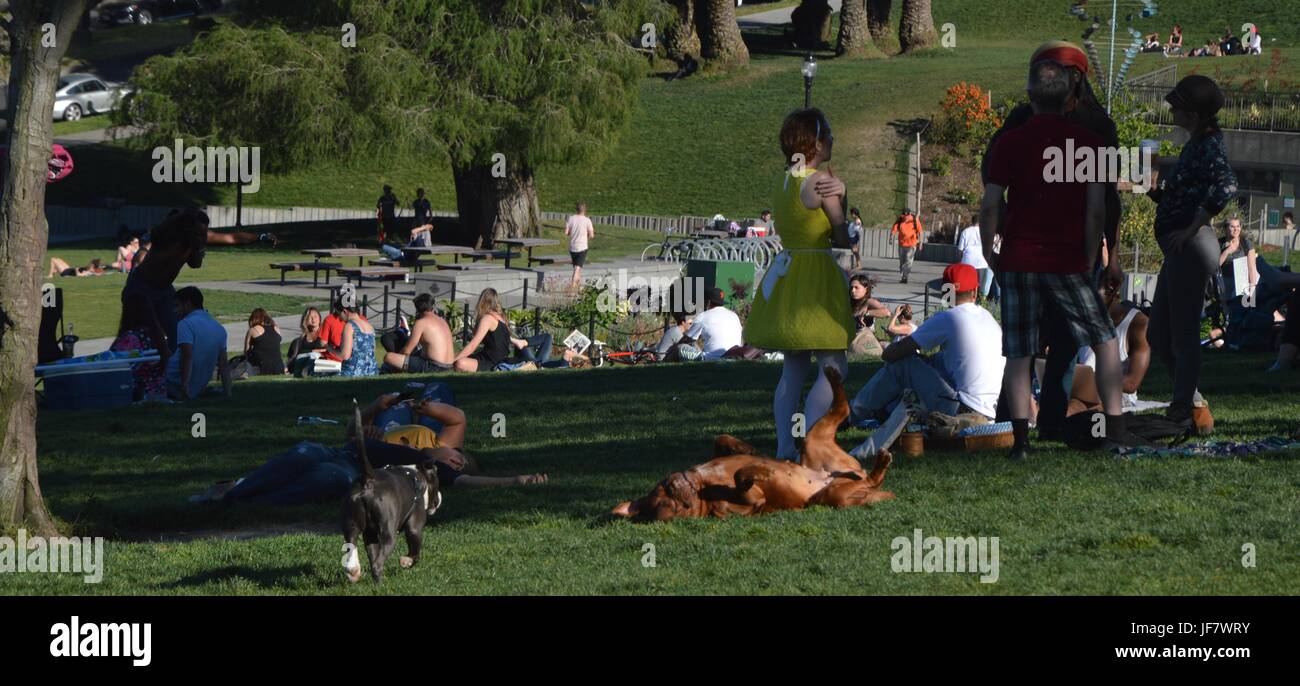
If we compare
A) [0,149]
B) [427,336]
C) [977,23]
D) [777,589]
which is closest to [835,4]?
[977,23]

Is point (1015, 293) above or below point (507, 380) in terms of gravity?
above

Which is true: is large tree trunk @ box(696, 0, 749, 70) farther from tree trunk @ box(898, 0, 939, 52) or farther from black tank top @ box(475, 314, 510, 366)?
black tank top @ box(475, 314, 510, 366)

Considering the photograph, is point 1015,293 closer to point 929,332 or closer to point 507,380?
point 929,332

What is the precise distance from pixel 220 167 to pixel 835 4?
1613 inches

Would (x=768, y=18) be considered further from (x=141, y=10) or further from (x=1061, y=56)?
(x=1061, y=56)

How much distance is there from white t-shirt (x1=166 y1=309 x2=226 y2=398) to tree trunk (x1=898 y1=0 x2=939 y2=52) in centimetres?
4964

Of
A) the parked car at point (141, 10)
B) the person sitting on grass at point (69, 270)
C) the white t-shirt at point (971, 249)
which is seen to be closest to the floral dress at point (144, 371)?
the white t-shirt at point (971, 249)

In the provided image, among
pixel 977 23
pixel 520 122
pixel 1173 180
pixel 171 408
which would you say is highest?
pixel 977 23

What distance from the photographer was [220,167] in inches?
1544

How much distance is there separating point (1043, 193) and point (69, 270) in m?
27.7

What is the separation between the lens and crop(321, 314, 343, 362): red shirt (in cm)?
1823

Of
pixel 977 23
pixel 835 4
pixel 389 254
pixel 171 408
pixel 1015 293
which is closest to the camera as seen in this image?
pixel 1015 293

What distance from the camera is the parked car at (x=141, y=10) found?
237 ft

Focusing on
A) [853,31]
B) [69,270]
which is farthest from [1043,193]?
[853,31]
